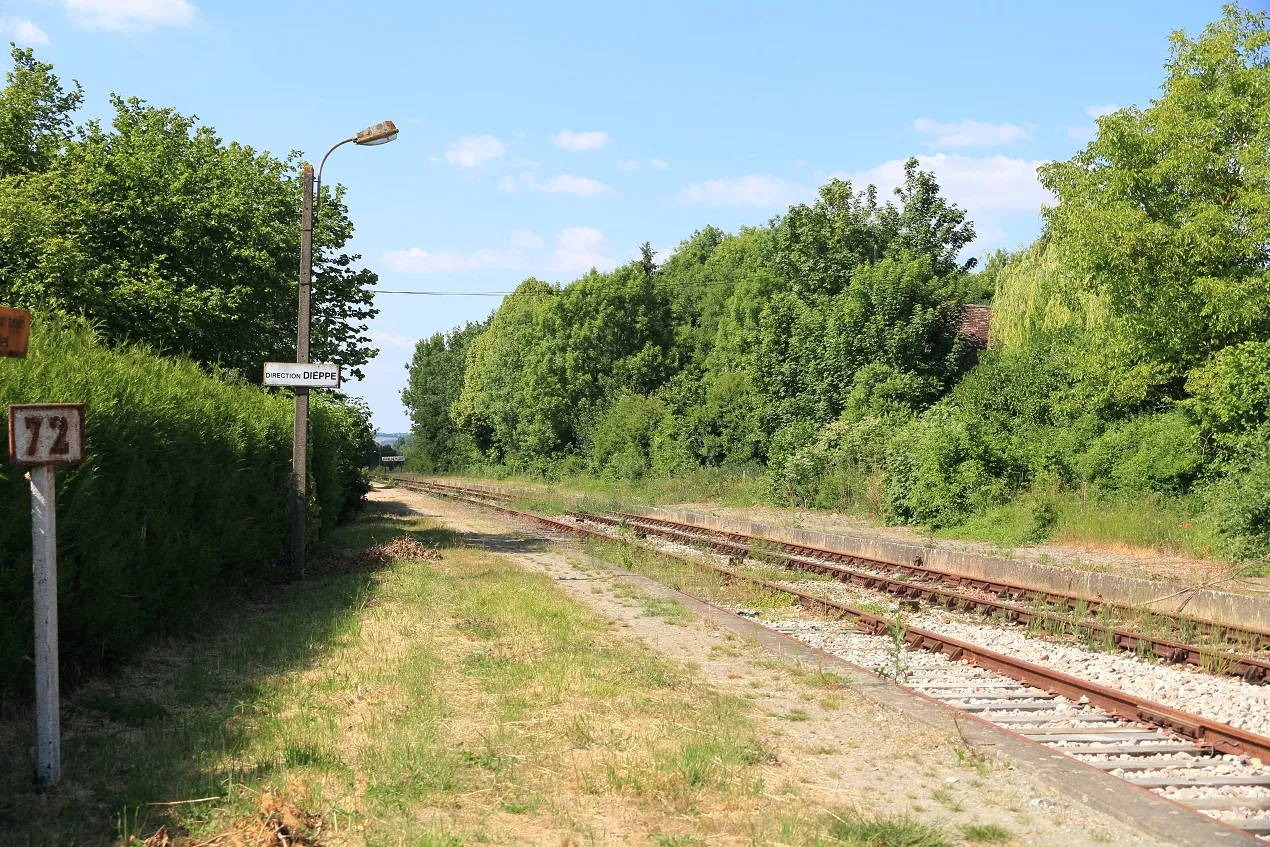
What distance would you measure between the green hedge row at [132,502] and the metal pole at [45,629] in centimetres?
77

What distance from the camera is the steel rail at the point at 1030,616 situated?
10.1 m

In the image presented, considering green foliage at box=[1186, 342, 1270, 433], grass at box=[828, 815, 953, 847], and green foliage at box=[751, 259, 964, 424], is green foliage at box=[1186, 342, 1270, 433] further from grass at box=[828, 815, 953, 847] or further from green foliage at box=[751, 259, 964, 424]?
grass at box=[828, 815, 953, 847]

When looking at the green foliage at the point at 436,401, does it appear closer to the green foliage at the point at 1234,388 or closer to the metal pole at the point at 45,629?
the green foliage at the point at 1234,388

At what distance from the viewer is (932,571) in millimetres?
17078

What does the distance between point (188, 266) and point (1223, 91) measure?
20497 millimetres

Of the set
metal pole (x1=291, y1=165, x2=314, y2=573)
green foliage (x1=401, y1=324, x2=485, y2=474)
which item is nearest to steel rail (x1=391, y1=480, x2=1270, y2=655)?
metal pole (x1=291, y1=165, x2=314, y2=573)

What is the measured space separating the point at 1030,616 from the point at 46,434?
431 inches

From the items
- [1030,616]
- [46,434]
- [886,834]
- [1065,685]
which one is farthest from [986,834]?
[1030,616]

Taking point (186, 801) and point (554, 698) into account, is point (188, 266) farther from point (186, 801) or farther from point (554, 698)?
point (186, 801)

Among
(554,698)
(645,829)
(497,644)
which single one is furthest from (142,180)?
(645,829)

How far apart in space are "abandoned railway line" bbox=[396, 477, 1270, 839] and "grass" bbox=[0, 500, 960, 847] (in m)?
1.60

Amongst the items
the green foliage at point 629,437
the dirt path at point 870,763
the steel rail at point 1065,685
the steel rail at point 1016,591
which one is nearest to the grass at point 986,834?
the dirt path at point 870,763

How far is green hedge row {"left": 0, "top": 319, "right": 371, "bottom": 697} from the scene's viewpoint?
25.0 ft

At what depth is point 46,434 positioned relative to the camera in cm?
627
